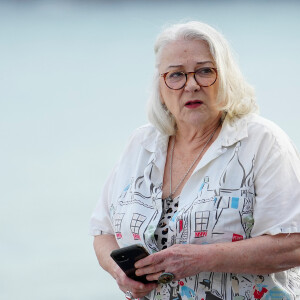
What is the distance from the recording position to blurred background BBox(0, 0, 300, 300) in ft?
17.4

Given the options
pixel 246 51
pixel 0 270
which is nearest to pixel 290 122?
pixel 246 51

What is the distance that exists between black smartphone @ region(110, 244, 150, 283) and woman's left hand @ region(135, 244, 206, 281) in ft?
0.06

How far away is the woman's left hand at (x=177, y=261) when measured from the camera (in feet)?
6.09

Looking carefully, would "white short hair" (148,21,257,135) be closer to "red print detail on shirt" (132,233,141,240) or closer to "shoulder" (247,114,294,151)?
"shoulder" (247,114,294,151)

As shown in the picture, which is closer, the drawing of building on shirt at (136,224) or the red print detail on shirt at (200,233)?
the red print detail on shirt at (200,233)

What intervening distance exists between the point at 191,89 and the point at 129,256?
1.85ft

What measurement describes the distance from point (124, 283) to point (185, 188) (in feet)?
1.15

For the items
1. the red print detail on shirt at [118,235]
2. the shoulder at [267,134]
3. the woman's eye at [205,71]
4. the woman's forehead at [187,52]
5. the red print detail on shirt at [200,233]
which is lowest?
the red print detail on shirt at [200,233]

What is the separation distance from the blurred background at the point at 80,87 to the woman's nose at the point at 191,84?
3.12 m

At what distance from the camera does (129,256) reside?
6.24 ft

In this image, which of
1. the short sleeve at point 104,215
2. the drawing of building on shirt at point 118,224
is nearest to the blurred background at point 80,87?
the short sleeve at point 104,215

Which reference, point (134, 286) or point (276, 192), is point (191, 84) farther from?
point (134, 286)

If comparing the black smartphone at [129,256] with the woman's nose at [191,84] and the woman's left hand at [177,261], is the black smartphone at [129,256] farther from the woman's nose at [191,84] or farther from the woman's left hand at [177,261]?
the woman's nose at [191,84]

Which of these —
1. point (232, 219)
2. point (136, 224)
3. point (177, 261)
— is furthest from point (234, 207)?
point (136, 224)
